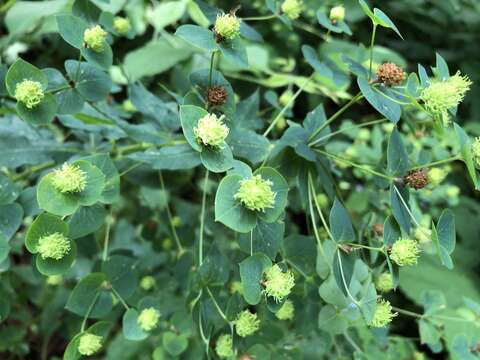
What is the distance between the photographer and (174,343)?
773mm

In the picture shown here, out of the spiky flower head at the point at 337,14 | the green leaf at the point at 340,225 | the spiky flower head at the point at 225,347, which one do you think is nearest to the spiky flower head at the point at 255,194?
the green leaf at the point at 340,225

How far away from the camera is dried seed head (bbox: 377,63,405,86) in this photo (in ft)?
2.04

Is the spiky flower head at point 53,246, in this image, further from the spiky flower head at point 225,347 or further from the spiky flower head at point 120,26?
the spiky flower head at point 120,26

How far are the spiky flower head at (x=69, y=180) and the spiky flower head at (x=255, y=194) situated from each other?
177 mm

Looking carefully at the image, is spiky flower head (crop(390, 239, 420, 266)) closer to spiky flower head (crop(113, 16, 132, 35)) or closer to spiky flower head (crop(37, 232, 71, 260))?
spiky flower head (crop(37, 232, 71, 260))

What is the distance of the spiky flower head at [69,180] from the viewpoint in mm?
586

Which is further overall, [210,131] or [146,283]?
[146,283]

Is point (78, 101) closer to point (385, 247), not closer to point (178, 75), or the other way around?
point (178, 75)

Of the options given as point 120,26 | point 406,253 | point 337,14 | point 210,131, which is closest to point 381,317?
point 406,253

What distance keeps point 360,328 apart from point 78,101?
0.79 m

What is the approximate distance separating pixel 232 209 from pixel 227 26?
0.21 m

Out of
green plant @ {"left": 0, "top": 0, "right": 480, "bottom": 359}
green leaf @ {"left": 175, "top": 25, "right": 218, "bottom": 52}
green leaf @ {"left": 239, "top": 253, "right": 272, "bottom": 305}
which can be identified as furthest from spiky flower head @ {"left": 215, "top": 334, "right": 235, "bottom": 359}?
green leaf @ {"left": 175, "top": 25, "right": 218, "bottom": 52}

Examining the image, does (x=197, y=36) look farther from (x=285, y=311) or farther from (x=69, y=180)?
(x=285, y=311)

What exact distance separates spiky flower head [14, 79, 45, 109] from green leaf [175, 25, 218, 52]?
0.62 ft
